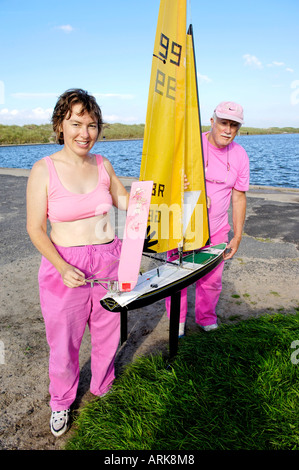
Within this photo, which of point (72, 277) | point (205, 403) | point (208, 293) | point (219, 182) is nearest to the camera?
point (72, 277)

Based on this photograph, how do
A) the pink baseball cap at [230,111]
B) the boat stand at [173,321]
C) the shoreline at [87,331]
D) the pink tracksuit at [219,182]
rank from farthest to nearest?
the pink tracksuit at [219,182] < the pink baseball cap at [230,111] < the boat stand at [173,321] < the shoreline at [87,331]

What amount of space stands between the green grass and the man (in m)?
0.52

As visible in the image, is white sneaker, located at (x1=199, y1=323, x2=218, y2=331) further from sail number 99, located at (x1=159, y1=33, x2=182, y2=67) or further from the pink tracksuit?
sail number 99, located at (x1=159, y1=33, x2=182, y2=67)

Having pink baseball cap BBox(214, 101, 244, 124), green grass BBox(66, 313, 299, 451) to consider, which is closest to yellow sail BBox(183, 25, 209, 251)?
pink baseball cap BBox(214, 101, 244, 124)

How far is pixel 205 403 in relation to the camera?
2.37m

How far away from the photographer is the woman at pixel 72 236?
203cm

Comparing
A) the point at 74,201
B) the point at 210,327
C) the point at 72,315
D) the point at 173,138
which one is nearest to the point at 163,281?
the point at 72,315

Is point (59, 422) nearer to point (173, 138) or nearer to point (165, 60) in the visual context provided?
point (173, 138)

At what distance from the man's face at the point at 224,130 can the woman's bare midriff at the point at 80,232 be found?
136 centimetres

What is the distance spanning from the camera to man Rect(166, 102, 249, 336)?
296 centimetres

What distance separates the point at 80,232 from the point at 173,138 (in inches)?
36.2

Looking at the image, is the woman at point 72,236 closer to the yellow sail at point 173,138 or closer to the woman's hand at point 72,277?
the woman's hand at point 72,277

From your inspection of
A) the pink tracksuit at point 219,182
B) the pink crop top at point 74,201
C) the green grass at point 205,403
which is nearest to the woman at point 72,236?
the pink crop top at point 74,201

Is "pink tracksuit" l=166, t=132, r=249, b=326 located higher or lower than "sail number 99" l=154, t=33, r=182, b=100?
lower
